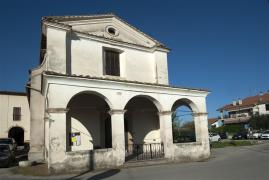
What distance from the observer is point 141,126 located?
754 inches

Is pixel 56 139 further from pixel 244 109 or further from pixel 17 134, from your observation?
pixel 244 109

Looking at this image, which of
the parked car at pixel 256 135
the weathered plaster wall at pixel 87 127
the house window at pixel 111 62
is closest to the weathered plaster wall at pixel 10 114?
the weathered plaster wall at pixel 87 127

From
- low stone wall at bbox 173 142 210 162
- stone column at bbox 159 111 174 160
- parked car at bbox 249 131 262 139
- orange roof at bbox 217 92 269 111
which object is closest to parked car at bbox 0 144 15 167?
stone column at bbox 159 111 174 160

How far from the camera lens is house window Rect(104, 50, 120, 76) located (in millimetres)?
18211

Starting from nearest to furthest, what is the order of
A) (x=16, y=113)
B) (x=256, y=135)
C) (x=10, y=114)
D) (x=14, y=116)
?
(x=10, y=114) < (x=14, y=116) < (x=16, y=113) < (x=256, y=135)

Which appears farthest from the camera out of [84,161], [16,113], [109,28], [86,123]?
[16,113]

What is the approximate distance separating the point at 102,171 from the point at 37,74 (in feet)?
35.2

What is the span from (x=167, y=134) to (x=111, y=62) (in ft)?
20.0

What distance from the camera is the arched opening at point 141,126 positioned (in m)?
18.5

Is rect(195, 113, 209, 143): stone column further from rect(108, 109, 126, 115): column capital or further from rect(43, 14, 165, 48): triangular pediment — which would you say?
rect(108, 109, 126, 115): column capital

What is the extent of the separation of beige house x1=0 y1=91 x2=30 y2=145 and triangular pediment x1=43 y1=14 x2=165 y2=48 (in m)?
26.1

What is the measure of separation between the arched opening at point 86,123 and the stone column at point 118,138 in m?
1.89

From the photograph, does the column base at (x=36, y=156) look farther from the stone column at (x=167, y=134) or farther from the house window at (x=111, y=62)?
the stone column at (x=167, y=134)

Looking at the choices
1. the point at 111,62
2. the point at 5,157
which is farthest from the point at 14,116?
the point at 111,62
